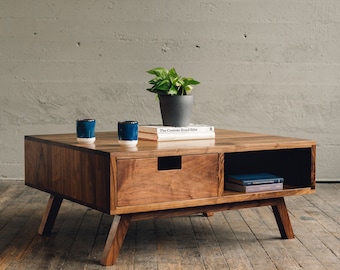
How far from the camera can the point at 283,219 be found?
2.73 meters

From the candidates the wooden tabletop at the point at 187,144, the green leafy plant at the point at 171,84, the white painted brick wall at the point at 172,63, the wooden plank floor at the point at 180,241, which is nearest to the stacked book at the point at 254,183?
the wooden tabletop at the point at 187,144

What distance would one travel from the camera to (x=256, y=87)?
431 cm

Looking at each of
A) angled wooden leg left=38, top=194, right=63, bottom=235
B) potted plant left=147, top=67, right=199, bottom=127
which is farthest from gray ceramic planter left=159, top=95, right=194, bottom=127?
angled wooden leg left=38, top=194, right=63, bottom=235

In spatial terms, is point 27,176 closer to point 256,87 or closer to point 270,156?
point 270,156

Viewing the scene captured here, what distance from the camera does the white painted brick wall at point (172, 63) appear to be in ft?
13.7

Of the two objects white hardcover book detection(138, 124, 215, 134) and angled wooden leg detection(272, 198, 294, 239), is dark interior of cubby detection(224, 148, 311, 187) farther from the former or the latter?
white hardcover book detection(138, 124, 215, 134)

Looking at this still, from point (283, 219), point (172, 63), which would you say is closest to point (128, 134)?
point (283, 219)

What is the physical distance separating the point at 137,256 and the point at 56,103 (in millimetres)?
1929

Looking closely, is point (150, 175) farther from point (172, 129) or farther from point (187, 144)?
point (172, 129)

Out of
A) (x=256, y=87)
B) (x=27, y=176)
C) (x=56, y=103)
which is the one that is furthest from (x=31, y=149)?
(x=256, y=87)

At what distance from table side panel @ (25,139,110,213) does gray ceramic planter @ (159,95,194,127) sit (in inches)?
16.8

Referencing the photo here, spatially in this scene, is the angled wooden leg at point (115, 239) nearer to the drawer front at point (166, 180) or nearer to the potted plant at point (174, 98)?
the drawer front at point (166, 180)

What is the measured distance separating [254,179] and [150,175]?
0.45 meters

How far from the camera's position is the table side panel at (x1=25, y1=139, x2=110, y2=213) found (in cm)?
227
